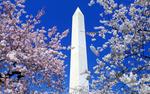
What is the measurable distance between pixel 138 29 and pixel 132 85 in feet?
5.00

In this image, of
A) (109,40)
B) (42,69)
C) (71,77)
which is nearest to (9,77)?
(42,69)

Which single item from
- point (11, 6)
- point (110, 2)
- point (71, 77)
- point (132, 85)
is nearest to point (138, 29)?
point (110, 2)

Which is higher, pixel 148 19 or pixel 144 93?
pixel 148 19

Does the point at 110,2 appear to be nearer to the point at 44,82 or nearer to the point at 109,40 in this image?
the point at 109,40

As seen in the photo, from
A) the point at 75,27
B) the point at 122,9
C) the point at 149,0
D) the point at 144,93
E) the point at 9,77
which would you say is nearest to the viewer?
the point at 144,93

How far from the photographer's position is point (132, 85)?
5430mm

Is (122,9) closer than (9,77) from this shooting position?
Yes

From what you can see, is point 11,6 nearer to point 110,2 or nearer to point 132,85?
point 110,2

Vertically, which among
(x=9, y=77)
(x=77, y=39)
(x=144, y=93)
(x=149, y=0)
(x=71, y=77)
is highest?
(x=77, y=39)

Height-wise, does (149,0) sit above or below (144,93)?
above

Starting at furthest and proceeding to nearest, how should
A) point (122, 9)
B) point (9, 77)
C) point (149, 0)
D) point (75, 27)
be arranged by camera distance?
point (75, 27) < point (9, 77) < point (122, 9) < point (149, 0)

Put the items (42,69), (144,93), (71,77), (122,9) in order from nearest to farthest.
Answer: (144,93) → (122,9) → (42,69) → (71,77)

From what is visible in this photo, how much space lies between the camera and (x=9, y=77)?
8172mm

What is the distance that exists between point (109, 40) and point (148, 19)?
0.78 meters
